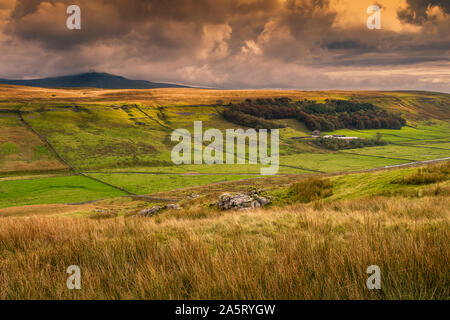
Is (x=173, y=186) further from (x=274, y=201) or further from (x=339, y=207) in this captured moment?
(x=339, y=207)

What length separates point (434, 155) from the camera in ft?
354

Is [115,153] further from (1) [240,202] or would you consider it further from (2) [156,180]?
(1) [240,202]

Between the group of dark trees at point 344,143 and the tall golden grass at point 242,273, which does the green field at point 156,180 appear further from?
the group of dark trees at point 344,143

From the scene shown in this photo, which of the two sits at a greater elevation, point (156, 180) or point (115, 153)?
point (115, 153)

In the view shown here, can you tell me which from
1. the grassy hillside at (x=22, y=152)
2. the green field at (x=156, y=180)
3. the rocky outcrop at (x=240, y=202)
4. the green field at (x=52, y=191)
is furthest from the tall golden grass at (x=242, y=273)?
the grassy hillside at (x=22, y=152)

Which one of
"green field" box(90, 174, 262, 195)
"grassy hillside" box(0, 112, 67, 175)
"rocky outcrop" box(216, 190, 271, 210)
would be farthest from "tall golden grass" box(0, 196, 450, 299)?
"grassy hillside" box(0, 112, 67, 175)

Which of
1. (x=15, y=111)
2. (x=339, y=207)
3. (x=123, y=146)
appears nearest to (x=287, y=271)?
(x=339, y=207)

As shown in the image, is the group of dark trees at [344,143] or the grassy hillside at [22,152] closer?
the grassy hillside at [22,152]

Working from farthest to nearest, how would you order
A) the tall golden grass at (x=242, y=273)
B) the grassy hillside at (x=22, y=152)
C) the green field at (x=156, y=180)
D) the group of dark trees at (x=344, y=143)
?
the group of dark trees at (x=344, y=143)
the grassy hillside at (x=22, y=152)
the green field at (x=156, y=180)
the tall golden grass at (x=242, y=273)

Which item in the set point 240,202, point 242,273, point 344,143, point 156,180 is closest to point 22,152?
point 156,180

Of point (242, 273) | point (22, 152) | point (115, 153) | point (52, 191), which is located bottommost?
point (52, 191)

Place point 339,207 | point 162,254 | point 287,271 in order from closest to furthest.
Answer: point 287,271
point 162,254
point 339,207
